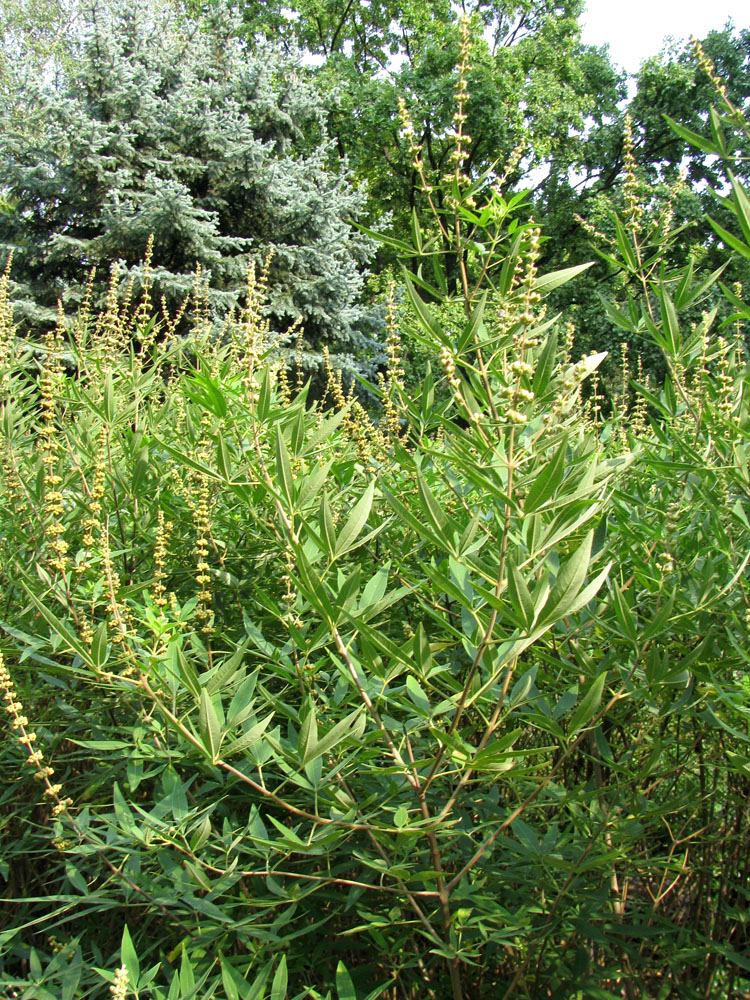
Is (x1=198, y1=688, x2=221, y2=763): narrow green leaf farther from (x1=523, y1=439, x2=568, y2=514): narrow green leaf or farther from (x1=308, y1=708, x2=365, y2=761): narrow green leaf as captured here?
(x1=523, y1=439, x2=568, y2=514): narrow green leaf

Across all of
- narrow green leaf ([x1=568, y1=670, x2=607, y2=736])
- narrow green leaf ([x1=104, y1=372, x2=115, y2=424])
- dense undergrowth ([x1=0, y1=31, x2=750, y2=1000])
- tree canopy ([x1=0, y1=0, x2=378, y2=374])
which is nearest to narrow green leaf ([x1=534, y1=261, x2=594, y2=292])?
dense undergrowth ([x1=0, y1=31, x2=750, y2=1000])

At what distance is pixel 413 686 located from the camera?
132 centimetres

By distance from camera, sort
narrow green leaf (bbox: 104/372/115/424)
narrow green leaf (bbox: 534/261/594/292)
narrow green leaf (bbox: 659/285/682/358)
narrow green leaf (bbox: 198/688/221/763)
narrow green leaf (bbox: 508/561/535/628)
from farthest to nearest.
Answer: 1. narrow green leaf (bbox: 104/372/115/424)
2. narrow green leaf (bbox: 659/285/682/358)
3. narrow green leaf (bbox: 534/261/594/292)
4. narrow green leaf (bbox: 198/688/221/763)
5. narrow green leaf (bbox: 508/561/535/628)

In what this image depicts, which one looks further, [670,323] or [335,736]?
[670,323]

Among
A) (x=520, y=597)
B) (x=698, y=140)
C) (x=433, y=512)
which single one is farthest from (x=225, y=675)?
(x=698, y=140)

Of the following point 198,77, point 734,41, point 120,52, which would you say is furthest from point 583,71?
point 120,52

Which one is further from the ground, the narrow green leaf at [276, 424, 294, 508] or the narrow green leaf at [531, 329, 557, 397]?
the narrow green leaf at [531, 329, 557, 397]

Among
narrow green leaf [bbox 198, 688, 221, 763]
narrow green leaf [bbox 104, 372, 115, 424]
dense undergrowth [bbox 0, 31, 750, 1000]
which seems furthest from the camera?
narrow green leaf [bbox 104, 372, 115, 424]

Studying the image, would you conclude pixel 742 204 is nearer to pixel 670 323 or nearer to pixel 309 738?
pixel 670 323

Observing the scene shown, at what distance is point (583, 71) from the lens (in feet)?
84.0

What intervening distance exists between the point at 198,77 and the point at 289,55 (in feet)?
7.90

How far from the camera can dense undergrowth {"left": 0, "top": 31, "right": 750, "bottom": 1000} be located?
129 centimetres

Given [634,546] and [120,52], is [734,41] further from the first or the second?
[634,546]

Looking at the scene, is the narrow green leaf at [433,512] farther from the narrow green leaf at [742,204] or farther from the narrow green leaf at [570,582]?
the narrow green leaf at [742,204]
